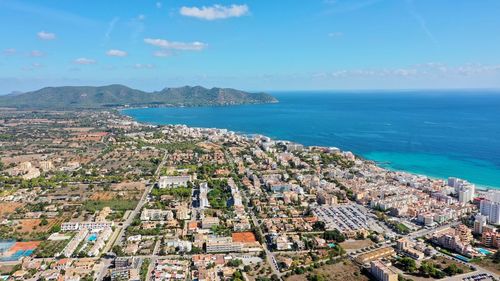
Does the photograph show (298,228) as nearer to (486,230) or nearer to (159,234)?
(159,234)

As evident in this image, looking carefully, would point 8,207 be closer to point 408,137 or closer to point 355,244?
point 355,244

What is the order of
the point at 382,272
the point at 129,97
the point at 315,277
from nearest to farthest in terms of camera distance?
the point at 382,272 < the point at 315,277 < the point at 129,97

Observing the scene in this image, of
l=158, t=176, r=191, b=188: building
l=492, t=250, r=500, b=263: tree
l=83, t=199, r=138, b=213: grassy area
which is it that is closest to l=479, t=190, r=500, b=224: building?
l=492, t=250, r=500, b=263: tree

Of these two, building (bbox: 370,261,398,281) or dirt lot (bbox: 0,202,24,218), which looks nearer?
building (bbox: 370,261,398,281)

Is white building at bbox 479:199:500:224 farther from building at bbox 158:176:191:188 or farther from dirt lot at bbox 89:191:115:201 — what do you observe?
dirt lot at bbox 89:191:115:201

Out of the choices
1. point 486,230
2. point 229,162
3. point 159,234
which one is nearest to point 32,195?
point 159,234

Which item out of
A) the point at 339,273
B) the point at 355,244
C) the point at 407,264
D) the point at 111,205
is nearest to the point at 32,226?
the point at 111,205
